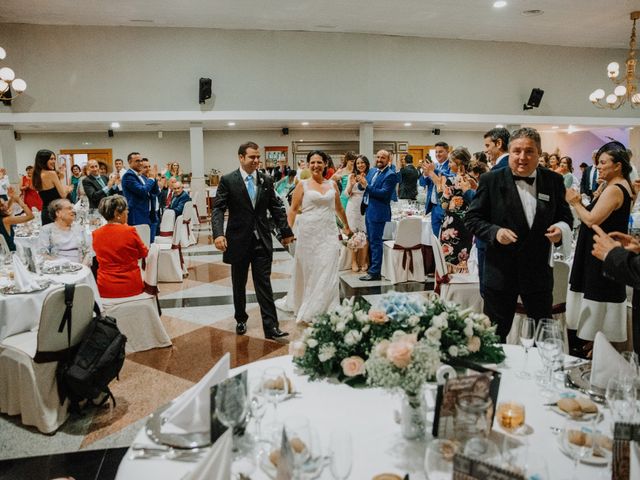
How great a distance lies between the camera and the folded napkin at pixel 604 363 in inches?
59.0

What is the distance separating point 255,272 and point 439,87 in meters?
9.56

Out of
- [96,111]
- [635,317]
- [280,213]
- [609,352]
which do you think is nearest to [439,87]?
[96,111]

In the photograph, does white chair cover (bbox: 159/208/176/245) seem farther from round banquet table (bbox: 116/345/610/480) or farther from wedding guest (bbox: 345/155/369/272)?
round banquet table (bbox: 116/345/610/480)

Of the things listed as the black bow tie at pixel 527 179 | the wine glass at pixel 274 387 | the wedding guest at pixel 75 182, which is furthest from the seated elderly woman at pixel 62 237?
the wedding guest at pixel 75 182

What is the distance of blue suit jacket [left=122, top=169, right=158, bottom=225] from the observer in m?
6.46

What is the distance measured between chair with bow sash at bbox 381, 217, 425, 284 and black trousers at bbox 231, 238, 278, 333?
2403 mm

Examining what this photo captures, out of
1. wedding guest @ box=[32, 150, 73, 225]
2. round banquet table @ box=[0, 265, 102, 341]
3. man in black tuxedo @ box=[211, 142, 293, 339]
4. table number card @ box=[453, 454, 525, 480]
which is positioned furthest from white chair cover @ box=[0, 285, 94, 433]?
wedding guest @ box=[32, 150, 73, 225]

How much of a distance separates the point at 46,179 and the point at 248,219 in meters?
3.25

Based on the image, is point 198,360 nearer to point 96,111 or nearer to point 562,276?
point 562,276

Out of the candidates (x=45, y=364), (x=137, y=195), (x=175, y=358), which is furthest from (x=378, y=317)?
(x=137, y=195)

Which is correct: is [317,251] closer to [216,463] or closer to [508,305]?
[508,305]

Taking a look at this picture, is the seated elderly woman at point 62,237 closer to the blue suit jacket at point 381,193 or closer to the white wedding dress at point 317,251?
the white wedding dress at point 317,251

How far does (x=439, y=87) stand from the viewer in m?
12.0

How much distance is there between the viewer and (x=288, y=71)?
37.1 feet
